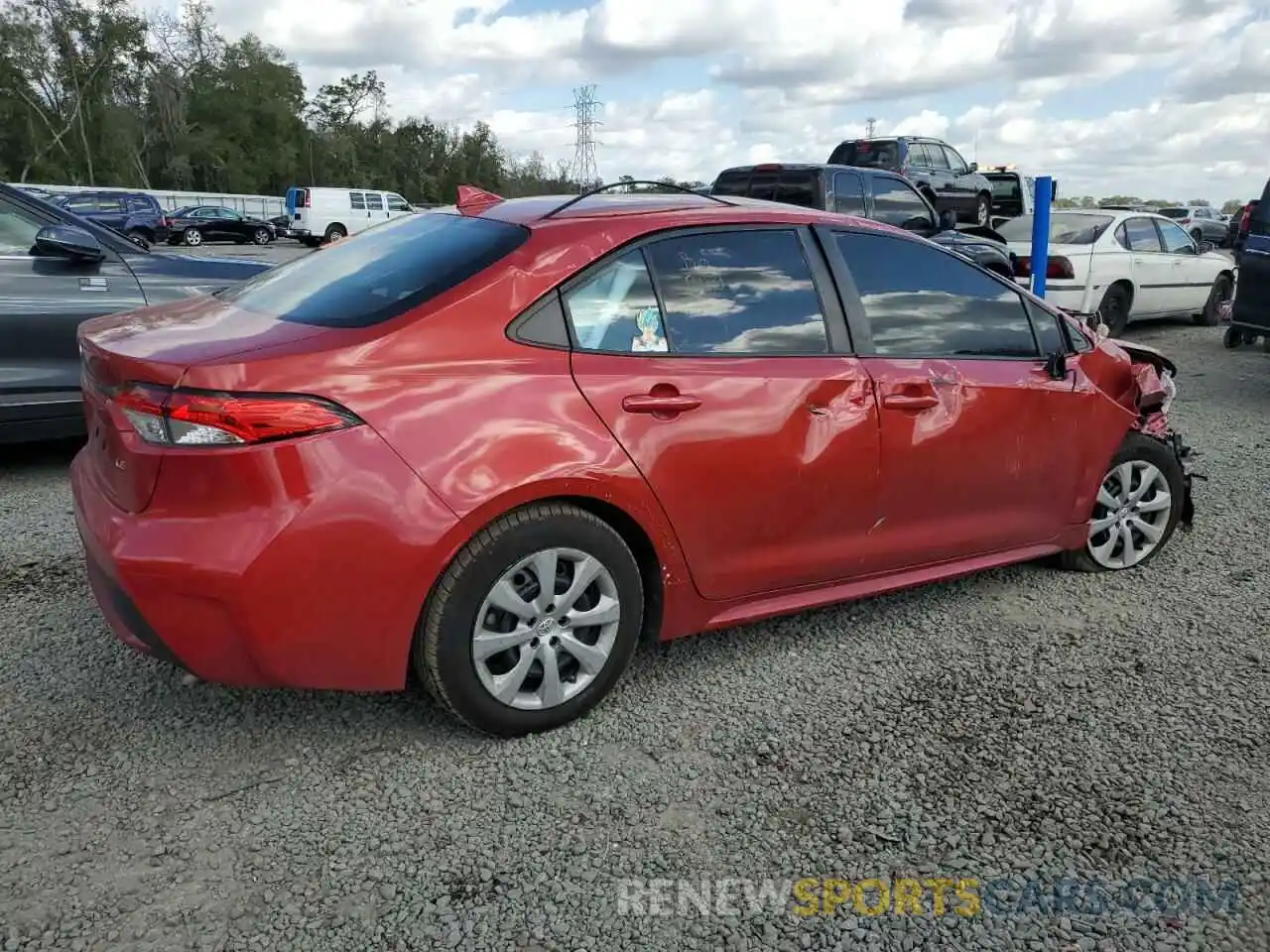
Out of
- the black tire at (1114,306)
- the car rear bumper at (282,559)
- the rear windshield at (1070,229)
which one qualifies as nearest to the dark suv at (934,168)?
the rear windshield at (1070,229)

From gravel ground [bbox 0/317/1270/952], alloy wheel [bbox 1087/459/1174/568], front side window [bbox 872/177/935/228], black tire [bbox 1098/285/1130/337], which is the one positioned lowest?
gravel ground [bbox 0/317/1270/952]

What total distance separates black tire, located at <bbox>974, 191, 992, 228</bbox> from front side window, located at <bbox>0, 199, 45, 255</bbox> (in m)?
16.8

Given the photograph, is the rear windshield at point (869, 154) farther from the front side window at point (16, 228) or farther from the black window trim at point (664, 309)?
the black window trim at point (664, 309)

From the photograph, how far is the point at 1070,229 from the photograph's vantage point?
11562 millimetres

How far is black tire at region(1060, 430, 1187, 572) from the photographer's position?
14.1 ft

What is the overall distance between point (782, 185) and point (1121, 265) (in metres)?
3.84

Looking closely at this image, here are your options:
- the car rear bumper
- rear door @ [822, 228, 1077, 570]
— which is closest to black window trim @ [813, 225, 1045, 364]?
rear door @ [822, 228, 1077, 570]

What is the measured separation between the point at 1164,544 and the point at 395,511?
142 inches

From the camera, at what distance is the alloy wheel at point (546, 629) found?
2.86 meters

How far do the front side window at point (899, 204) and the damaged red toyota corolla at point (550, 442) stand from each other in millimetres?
7874

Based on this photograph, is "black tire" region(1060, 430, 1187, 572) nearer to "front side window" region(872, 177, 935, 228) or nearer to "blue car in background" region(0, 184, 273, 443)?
"blue car in background" region(0, 184, 273, 443)

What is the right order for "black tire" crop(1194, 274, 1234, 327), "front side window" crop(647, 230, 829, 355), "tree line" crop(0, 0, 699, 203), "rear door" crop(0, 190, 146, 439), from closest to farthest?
"front side window" crop(647, 230, 829, 355)
"rear door" crop(0, 190, 146, 439)
"black tire" crop(1194, 274, 1234, 327)
"tree line" crop(0, 0, 699, 203)

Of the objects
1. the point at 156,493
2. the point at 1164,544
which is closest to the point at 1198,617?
the point at 1164,544

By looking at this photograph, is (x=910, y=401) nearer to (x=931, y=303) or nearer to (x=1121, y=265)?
(x=931, y=303)
